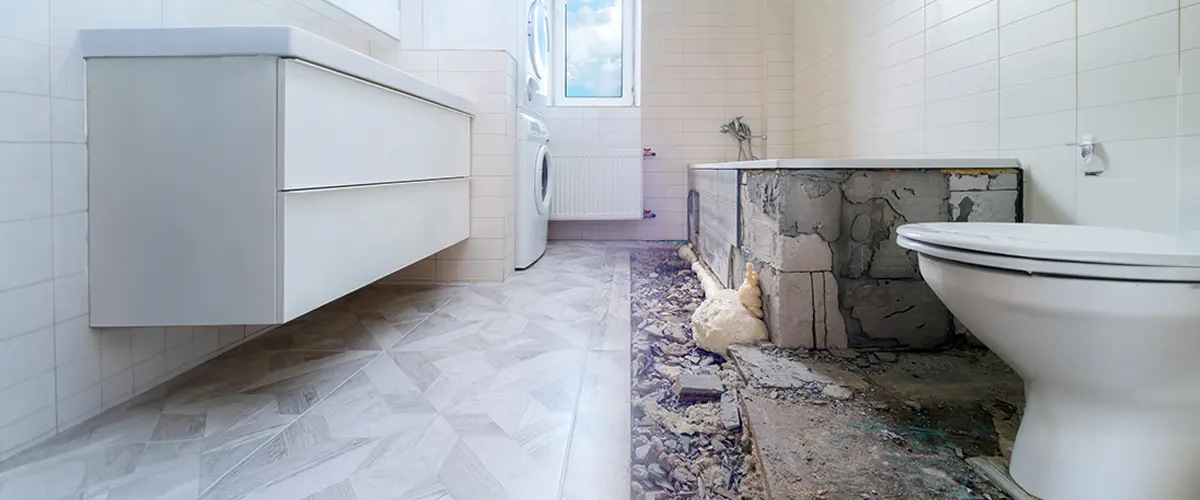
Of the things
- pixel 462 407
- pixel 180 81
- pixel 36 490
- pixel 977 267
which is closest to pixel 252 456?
pixel 36 490

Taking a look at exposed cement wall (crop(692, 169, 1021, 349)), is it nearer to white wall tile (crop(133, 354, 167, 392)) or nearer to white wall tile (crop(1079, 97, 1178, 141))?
white wall tile (crop(1079, 97, 1178, 141))

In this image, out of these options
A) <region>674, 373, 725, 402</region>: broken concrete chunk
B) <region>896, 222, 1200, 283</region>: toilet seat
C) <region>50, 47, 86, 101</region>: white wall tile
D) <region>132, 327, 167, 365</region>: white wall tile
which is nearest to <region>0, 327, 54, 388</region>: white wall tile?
<region>132, 327, 167, 365</region>: white wall tile

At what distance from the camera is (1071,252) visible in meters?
0.81

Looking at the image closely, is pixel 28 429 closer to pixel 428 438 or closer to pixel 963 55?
pixel 428 438

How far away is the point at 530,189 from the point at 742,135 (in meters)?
1.86

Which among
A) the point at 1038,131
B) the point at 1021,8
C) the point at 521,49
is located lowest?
the point at 1038,131

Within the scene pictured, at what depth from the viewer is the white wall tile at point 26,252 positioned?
1.12 meters

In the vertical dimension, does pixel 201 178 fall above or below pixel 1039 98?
below

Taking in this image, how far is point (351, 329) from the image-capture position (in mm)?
2139

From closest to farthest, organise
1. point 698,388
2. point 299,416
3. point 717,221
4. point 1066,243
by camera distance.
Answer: point 1066,243 → point 299,416 → point 698,388 → point 717,221

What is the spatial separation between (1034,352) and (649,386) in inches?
34.2

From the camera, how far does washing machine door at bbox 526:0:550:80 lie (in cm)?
346

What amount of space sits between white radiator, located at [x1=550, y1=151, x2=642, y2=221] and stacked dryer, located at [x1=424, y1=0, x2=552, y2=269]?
2.09 ft

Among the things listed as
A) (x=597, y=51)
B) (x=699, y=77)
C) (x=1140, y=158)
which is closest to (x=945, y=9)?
(x=1140, y=158)
